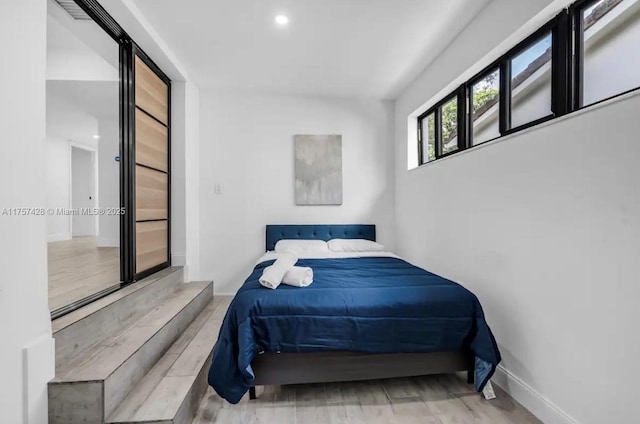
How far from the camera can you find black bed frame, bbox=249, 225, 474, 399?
70.2 inches

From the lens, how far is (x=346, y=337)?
1.76 meters

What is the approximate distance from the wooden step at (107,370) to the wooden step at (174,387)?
6 cm

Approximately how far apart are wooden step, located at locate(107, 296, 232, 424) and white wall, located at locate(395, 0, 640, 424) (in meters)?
1.97

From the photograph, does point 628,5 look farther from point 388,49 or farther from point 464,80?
point 388,49

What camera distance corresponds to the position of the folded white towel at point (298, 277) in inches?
77.0

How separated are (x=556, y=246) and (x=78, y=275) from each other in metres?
3.81

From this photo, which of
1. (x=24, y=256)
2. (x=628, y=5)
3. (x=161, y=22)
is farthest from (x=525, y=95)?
(x=24, y=256)

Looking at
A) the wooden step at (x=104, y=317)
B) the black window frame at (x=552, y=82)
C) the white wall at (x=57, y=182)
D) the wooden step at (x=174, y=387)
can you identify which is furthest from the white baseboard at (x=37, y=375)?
the white wall at (x=57, y=182)

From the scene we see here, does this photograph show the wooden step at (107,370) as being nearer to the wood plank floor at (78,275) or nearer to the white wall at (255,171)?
the wood plank floor at (78,275)

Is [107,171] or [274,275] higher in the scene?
[107,171]

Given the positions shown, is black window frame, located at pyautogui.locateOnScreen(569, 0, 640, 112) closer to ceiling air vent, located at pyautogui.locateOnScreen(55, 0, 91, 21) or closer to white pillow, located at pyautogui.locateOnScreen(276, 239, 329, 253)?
white pillow, located at pyautogui.locateOnScreen(276, 239, 329, 253)

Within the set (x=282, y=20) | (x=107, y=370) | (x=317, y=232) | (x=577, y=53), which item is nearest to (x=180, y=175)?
(x=317, y=232)

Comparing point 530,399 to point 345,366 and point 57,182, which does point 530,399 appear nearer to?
point 345,366

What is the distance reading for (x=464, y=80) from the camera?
2.58 m
